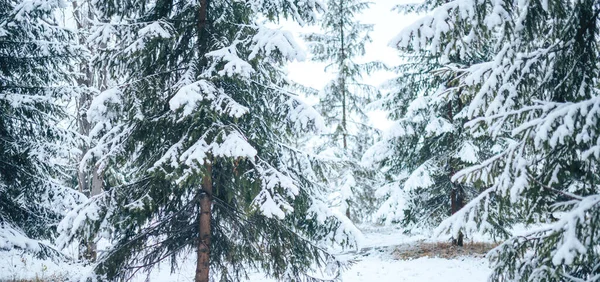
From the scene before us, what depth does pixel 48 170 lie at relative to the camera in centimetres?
1050

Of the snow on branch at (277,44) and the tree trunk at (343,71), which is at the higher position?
the tree trunk at (343,71)

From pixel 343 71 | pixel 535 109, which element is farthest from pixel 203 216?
pixel 343 71

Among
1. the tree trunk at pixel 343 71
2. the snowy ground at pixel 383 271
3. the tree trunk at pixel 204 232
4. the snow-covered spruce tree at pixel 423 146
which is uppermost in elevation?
the tree trunk at pixel 343 71

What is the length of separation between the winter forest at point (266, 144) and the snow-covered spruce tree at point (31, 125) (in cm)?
5

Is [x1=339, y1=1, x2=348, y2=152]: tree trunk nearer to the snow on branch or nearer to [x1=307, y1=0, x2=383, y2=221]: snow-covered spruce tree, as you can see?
[x1=307, y1=0, x2=383, y2=221]: snow-covered spruce tree

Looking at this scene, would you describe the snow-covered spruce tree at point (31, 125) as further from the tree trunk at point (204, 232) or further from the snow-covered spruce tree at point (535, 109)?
the snow-covered spruce tree at point (535, 109)

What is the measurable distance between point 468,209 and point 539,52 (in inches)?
82.0

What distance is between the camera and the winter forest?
436 cm

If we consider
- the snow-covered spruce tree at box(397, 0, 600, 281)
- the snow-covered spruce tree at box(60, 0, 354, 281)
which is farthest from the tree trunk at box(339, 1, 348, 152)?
the snow-covered spruce tree at box(397, 0, 600, 281)

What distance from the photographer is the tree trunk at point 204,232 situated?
22.2 feet

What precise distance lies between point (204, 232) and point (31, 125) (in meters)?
6.41

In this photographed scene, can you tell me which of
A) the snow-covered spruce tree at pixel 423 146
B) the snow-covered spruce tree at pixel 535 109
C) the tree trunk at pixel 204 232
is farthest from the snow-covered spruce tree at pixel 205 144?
the snow-covered spruce tree at pixel 423 146

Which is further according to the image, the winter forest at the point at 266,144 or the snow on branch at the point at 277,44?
the snow on branch at the point at 277,44

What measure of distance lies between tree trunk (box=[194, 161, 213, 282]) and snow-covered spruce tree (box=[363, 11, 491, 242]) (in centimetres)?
745
